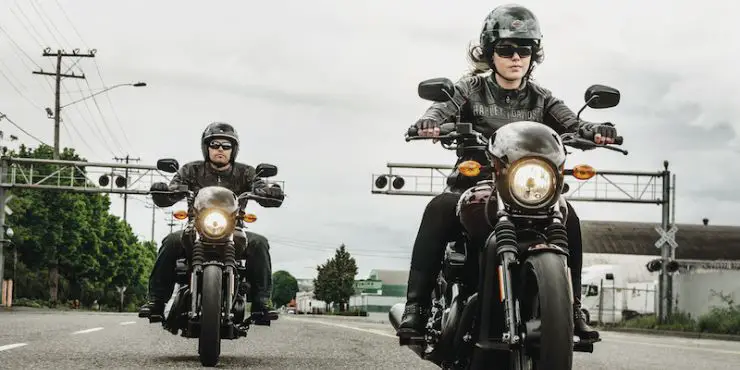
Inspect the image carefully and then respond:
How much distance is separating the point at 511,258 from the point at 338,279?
12945 centimetres

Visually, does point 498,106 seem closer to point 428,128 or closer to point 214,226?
point 428,128

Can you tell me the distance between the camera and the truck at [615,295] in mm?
41938

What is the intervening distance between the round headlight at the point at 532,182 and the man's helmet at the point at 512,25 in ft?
3.61

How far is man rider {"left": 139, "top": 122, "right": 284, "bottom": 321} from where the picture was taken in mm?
8203

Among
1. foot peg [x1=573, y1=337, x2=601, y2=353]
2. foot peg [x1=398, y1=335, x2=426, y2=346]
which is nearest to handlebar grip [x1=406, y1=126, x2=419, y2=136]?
foot peg [x1=398, y1=335, x2=426, y2=346]

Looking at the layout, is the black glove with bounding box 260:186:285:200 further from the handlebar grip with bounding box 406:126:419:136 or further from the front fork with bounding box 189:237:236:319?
the handlebar grip with bounding box 406:126:419:136

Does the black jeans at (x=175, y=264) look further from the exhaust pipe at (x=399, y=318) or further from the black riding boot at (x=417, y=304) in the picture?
the black riding boot at (x=417, y=304)

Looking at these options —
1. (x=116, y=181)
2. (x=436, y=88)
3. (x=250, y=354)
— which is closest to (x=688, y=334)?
(x=250, y=354)

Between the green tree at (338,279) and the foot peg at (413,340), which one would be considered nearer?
the foot peg at (413,340)

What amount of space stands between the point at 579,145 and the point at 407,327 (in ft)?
4.04

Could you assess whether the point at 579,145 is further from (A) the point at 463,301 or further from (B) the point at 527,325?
(B) the point at 527,325

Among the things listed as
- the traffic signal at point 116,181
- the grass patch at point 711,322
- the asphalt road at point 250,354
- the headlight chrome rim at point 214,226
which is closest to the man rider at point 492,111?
the headlight chrome rim at point 214,226

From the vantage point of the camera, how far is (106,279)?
2889 inches

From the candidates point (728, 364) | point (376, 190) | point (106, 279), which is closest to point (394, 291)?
point (106, 279)
